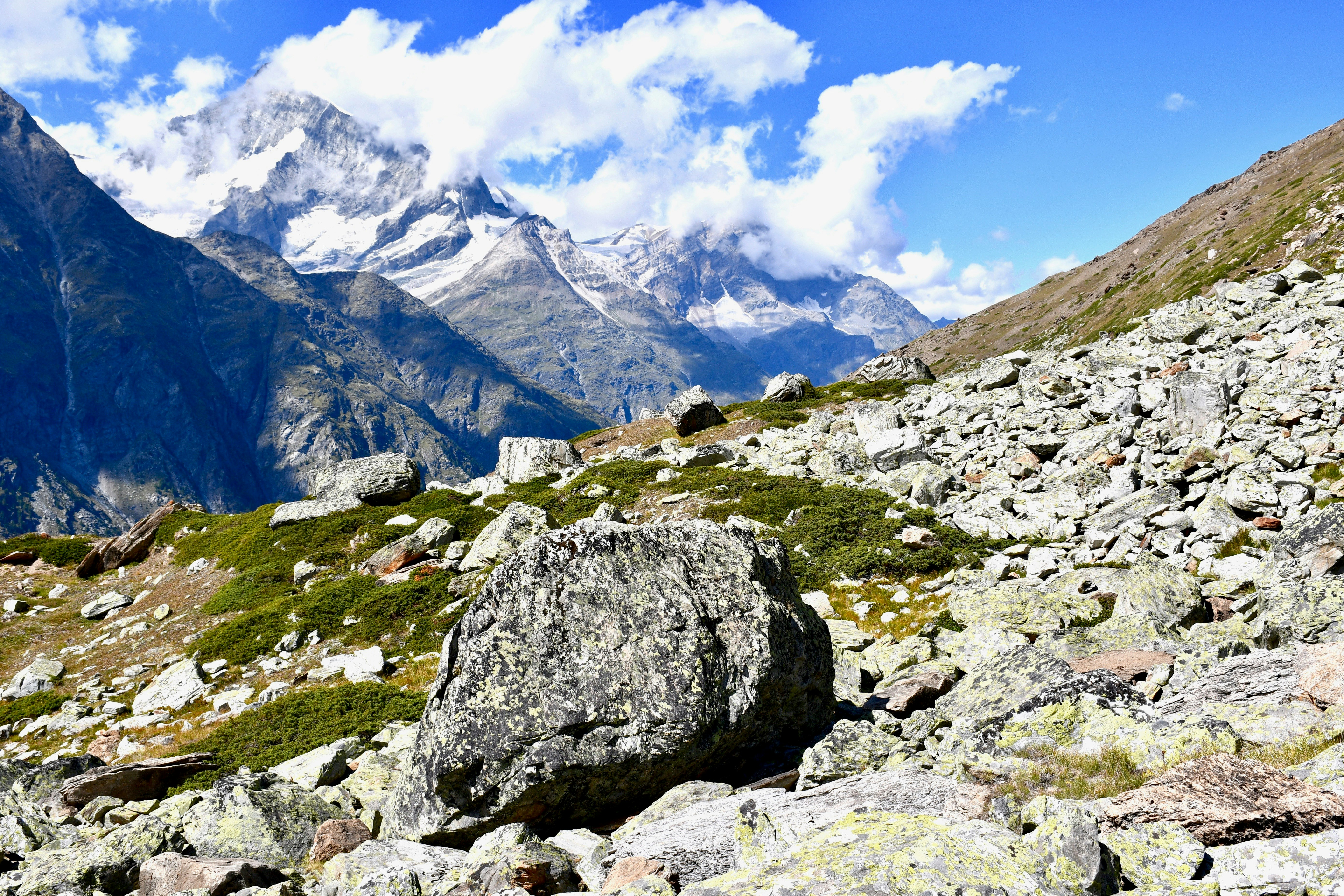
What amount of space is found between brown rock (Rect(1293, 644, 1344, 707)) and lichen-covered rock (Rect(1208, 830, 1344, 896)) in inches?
123

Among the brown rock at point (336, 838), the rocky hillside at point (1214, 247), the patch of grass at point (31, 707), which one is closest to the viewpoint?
the brown rock at point (336, 838)

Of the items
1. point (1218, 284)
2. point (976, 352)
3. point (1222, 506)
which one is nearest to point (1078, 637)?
point (1222, 506)

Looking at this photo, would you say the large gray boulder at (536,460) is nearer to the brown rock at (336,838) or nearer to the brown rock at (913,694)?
the brown rock at (336,838)

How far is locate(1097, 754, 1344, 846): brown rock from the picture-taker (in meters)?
5.23

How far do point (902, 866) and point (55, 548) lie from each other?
175 feet

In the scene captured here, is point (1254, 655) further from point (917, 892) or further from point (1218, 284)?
point (1218, 284)

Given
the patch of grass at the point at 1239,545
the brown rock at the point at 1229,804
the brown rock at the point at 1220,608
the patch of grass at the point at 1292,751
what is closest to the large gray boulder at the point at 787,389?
the patch of grass at the point at 1239,545

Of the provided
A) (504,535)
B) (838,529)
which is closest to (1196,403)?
(838,529)

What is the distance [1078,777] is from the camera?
7414mm

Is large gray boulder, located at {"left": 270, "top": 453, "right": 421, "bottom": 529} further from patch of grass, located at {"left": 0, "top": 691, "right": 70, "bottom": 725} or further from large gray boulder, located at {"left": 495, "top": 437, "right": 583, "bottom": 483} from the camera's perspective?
patch of grass, located at {"left": 0, "top": 691, "right": 70, "bottom": 725}

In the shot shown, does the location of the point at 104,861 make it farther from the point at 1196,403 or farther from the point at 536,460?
the point at 536,460

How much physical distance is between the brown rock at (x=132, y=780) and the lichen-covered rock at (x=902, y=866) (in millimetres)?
12854

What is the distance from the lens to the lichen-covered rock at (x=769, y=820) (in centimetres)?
716

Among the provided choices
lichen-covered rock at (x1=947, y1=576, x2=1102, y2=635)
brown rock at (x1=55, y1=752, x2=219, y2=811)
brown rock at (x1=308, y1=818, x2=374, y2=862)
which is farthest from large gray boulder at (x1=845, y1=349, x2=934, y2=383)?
brown rock at (x1=308, y1=818, x2=374, y2=862)
